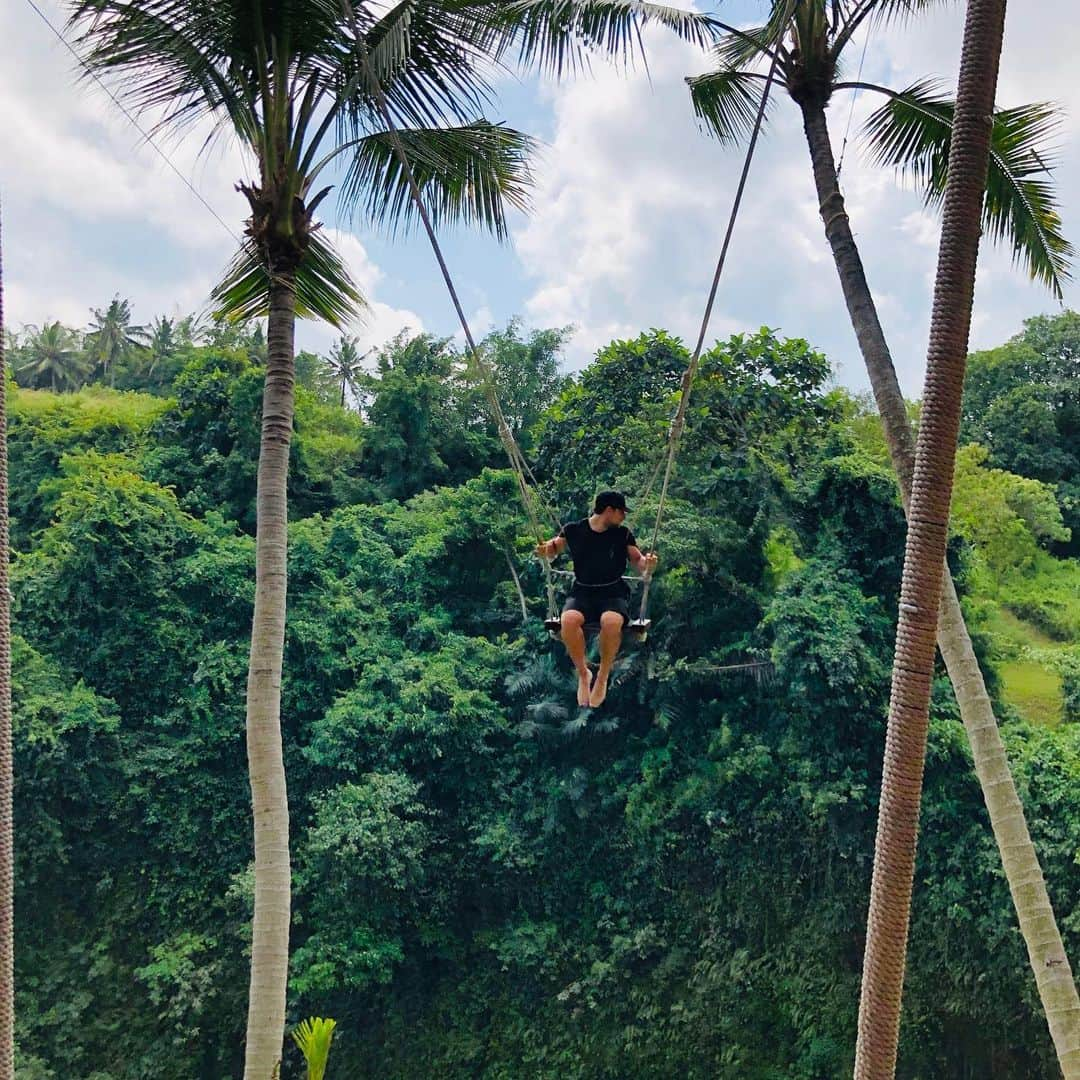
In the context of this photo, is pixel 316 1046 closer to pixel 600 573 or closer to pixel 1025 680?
pixel 600 573

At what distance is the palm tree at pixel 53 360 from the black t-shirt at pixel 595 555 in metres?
37.9

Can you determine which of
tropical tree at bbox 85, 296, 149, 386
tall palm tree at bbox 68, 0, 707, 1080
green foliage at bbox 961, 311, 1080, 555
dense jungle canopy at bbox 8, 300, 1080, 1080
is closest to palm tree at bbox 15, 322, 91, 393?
tropical tree at bbox 85, 296, 149, 386

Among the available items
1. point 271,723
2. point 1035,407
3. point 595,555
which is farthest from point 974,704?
point 1035,407

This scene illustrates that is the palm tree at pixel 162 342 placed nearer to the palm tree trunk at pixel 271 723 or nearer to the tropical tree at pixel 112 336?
the tropical tree at pixel 112 336

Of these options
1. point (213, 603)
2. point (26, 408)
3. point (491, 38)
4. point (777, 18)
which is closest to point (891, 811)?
point (777, 18)

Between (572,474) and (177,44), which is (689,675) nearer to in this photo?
(572,474)

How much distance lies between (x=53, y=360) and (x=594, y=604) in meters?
39.0

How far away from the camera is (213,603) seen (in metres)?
15.1

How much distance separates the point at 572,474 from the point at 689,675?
10.5ft

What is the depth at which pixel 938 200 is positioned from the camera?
740 centimetres

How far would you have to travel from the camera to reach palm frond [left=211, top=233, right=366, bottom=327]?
7.22 meters

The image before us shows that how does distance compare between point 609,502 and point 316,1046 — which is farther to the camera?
point 316,1046

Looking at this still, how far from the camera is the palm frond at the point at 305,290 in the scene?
7.22 m

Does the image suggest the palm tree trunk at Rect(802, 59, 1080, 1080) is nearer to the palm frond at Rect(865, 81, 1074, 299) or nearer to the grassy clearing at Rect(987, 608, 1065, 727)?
the palm frond at Rect(865, 81, 1074, 299)
